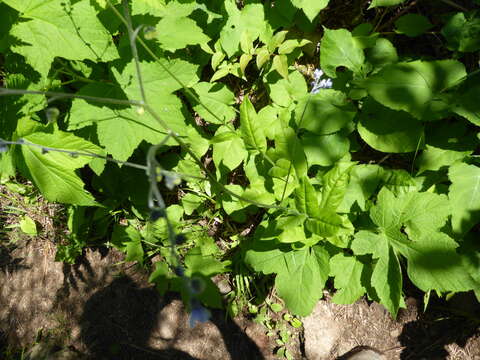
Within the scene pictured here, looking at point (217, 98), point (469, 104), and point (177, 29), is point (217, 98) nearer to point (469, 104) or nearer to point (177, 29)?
point (177, 29)

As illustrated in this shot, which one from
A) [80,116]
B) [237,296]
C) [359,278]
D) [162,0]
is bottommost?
[237,296]

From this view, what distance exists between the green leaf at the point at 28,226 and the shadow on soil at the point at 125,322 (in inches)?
→ 33.6

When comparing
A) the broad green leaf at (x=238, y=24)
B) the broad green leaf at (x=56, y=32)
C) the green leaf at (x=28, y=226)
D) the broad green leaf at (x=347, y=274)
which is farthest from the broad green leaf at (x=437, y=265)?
the green leaf at (x=28, y=226)

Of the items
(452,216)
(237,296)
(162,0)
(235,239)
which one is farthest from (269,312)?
(162,0)

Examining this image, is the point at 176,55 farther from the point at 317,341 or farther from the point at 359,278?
the point at 317,341

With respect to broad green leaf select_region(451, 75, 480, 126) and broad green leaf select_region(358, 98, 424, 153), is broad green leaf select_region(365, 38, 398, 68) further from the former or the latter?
broad green leaf select_region(451, 75, 480, 126)

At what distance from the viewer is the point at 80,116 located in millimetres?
1967

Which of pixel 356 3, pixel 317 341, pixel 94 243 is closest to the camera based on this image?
pixel 356 3

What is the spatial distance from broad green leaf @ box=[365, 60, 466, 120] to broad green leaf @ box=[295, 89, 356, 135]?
0.79 ft

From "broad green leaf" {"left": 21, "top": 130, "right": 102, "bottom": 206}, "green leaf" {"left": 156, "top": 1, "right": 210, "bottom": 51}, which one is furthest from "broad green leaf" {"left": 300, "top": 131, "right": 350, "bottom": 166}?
"broad green leaf" {"left": 21, "top": 130, "right": 102, "bottom": 206}

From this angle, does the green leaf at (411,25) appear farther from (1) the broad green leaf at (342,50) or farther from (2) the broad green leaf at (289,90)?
(2) the broad green leaf at (289,90)

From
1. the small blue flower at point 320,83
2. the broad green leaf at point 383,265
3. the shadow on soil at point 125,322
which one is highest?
the small blue flower at point 320,83

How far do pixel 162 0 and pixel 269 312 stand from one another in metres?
2.48

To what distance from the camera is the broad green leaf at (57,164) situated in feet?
5.94
